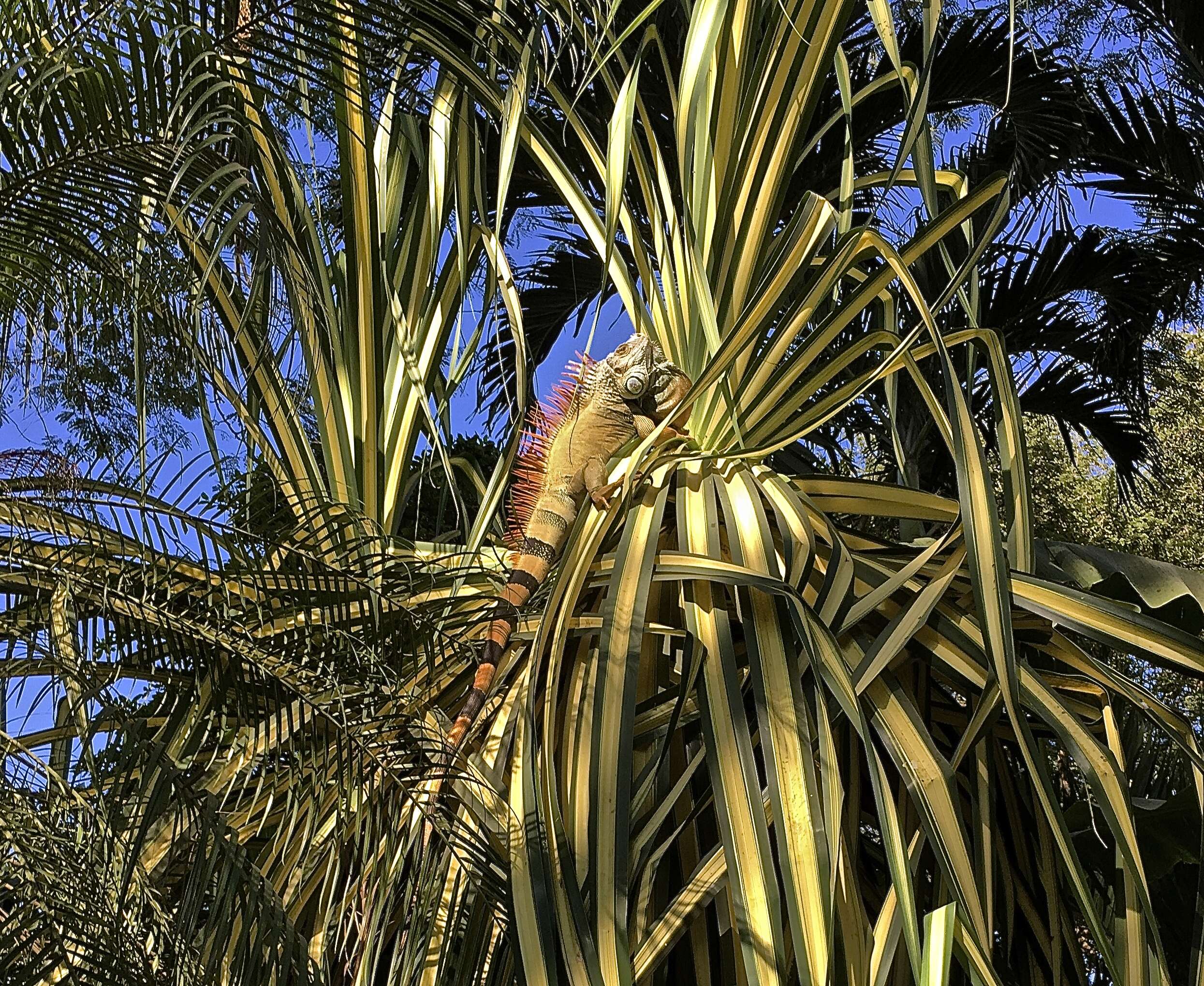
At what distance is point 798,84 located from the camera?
2.56 metres

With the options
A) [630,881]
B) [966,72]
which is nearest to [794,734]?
[630,881]

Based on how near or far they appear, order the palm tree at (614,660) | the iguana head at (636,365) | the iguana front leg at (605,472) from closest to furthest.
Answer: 1. the palm tree at (614,660)
2. the iguana front leg at (605,472)
3. the iguana head at (636,365)

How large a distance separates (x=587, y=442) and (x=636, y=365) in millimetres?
198

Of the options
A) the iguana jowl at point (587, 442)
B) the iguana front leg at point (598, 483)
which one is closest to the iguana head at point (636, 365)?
the iguana jowl at point (587, 442)

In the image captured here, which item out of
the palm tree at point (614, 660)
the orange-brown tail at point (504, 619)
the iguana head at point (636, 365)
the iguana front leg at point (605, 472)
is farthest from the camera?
the iguana head at point (636, 365)

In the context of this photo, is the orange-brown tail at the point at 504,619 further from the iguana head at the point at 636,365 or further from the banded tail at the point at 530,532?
the iguana head at the point at 636,365

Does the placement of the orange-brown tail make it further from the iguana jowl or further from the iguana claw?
the iguana claw

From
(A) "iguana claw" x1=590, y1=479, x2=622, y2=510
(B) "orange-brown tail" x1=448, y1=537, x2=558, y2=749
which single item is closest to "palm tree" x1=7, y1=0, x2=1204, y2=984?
(B) "orange-brown tail" x1=448, y1=537, x2=558, y2=749

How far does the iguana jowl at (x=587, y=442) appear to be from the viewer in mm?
2641

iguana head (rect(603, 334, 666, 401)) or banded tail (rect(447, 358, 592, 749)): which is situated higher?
iguana head (rect(603, 334, 666, 401))

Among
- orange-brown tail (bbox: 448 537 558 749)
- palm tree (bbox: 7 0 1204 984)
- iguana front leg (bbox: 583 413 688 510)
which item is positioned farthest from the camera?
iguana front leg (bbox: 583 413 688 510)

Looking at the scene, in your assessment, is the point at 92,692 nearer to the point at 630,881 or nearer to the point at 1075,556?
the point at 630,881

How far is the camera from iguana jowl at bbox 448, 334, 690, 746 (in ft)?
8.66

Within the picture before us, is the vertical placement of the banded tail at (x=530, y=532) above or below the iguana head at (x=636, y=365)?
below
